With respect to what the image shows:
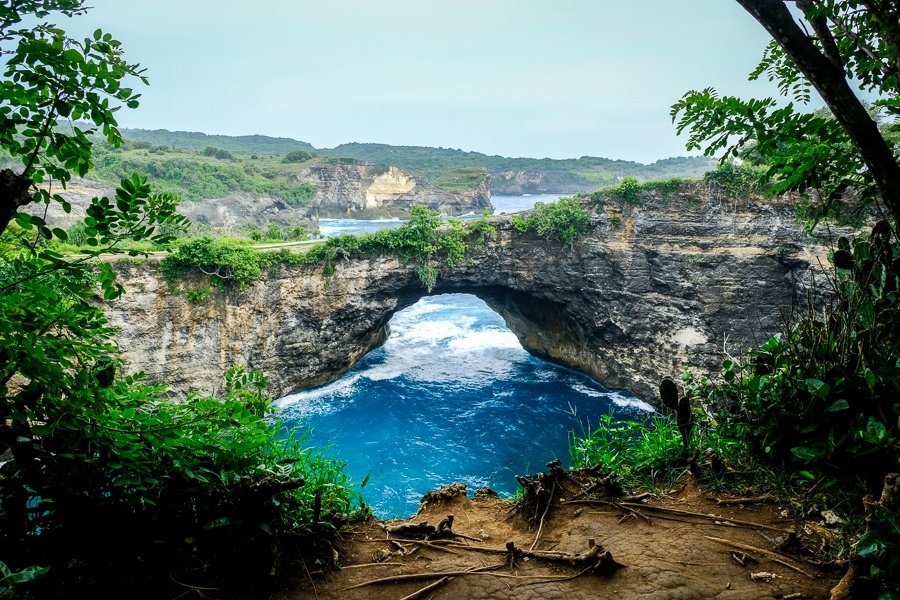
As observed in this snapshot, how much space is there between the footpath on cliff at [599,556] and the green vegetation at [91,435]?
478 mm

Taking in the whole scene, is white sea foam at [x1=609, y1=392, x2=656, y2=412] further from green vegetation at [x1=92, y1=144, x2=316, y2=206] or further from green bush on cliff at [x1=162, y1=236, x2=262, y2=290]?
green vegetation at [x1=92, y1=144, x2=316, y2=206]

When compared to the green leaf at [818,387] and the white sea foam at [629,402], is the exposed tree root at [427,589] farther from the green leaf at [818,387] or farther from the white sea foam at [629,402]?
the white sea foam at [629,402]

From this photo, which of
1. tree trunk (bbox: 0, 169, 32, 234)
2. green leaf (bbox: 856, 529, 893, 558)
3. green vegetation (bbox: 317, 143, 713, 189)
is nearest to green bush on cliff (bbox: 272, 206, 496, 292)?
tree trunk (bbox: 0, 169, 32, 234)

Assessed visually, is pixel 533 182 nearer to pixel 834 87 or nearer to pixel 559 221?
pixel 559 221

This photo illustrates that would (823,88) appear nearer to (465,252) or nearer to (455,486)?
(455,486)

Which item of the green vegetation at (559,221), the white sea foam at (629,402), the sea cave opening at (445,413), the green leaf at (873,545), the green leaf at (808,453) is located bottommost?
the sea cave opening at (445,413)

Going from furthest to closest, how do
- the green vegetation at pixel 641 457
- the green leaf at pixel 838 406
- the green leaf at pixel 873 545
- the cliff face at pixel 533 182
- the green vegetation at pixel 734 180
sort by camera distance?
1. the cliff face at pixel 533 182
2. the green vegetation at pixel 734 180
3. the green vegetation at pixel 641 457
4. the green leaf at pixel 838 406
5. the green leaf at pixel 873 545

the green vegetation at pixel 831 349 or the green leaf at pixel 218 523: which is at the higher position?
the green vegetation at pixel 831 349

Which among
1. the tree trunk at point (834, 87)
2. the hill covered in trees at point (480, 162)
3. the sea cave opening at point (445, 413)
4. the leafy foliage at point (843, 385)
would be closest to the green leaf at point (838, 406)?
the leafy foliage at point (843, 385)

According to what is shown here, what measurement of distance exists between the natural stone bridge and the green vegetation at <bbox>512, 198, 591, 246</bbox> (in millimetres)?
411

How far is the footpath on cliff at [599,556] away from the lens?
2.23 m

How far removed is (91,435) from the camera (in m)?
1.90

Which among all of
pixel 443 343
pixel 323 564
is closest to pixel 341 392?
pixel 443 343

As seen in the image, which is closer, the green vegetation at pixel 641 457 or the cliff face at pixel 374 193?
the green vegetation at pixel 641 457
